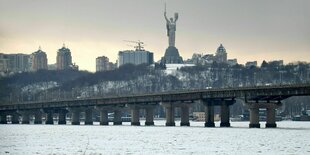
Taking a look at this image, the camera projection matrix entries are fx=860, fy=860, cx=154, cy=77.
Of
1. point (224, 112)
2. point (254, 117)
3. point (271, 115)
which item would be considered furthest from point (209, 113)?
point (271, 115)

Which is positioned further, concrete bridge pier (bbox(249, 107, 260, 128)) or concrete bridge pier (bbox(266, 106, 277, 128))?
concrete bridge pier (bbox(249, 107, 260, 128))

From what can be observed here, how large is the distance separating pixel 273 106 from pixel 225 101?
612 inches

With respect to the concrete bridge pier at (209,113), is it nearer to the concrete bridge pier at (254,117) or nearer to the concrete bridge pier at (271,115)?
the concrete bridge pier at (254,117)

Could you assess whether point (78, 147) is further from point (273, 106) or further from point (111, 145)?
point (273, 106)

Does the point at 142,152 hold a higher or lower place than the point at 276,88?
lower

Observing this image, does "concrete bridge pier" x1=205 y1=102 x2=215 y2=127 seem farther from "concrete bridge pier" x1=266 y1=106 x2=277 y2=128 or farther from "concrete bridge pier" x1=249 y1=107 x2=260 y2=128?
"concrete bridge pier" x1=266 y1=106 x2=277 y2=128

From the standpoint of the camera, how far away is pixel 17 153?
82062mm

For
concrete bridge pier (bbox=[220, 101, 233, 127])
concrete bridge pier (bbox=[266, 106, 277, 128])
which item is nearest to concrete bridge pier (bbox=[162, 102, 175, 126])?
concrete bridge pier (bbox=[220, 101, 233, 127])

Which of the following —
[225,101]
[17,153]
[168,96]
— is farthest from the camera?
[168,96]

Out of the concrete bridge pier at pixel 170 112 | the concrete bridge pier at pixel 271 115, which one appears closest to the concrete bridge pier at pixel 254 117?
the concrete bridge pier at pixel 271 115

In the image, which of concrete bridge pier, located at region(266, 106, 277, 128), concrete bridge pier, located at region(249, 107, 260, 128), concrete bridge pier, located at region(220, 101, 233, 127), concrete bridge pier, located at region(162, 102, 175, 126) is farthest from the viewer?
concrete bridge pier, located at region(162, 102, 175, 126)

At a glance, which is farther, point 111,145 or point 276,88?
point 276,88

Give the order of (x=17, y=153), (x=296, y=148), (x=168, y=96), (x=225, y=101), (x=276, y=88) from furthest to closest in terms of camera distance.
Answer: (x=168, y=96) → (x=225, y=101) → (x=276, y=88) → (x=296, y=148) → (x=17, y=153)

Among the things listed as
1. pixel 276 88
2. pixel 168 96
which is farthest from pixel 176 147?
pixel 168 96
